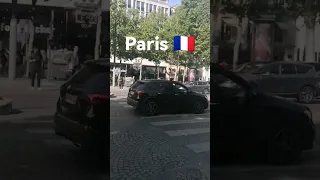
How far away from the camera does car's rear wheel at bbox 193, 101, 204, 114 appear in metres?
4.42

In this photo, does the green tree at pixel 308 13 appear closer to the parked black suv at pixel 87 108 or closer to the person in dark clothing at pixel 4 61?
the parked black suv at pixel 87 108

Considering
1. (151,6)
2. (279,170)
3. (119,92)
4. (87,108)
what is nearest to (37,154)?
(87,108)

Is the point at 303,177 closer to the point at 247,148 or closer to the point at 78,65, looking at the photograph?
the point at 247,148

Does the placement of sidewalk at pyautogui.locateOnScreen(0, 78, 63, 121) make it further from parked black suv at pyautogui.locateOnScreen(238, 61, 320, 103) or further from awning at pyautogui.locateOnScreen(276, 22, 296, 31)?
awning at pyautogui.locateOnScreen(276, 22, 296, 31)

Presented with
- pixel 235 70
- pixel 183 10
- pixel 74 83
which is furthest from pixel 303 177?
pixel 74 83

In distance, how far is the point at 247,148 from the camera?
468 cm

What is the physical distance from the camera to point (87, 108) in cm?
448

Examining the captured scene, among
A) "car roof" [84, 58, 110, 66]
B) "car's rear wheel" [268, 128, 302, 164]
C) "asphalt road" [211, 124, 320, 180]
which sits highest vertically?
"car roof" [84, 58, 110, 66]

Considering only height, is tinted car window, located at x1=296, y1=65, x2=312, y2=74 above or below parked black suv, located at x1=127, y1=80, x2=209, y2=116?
above

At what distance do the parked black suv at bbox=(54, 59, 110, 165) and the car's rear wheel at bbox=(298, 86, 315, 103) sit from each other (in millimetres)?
2403

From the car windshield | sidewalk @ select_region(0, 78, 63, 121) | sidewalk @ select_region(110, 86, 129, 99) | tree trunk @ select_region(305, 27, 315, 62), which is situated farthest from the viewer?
tree trunk @ select_region(305, 27, 315, 62)

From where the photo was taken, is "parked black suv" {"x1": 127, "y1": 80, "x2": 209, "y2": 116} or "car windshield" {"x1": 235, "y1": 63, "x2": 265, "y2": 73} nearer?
"parked black suv" {"x1": 127, "y1": 80, "x2": 209, "y2": 116}

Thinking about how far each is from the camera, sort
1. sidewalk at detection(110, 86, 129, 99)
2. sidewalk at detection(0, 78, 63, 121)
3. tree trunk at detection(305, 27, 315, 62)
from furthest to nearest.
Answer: tree trunk at detection(305, 27, 315, 62) < sidewalk at detection(0, 78, 63, 121) < sidewalk at detection(110, 86, 129, 99)

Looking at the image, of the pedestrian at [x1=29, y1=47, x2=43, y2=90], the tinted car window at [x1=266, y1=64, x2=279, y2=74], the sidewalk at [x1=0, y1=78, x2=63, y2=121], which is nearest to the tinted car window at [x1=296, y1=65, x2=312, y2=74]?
the tinted car window at [x1=266, y1=64, x2=279, y2=74]
